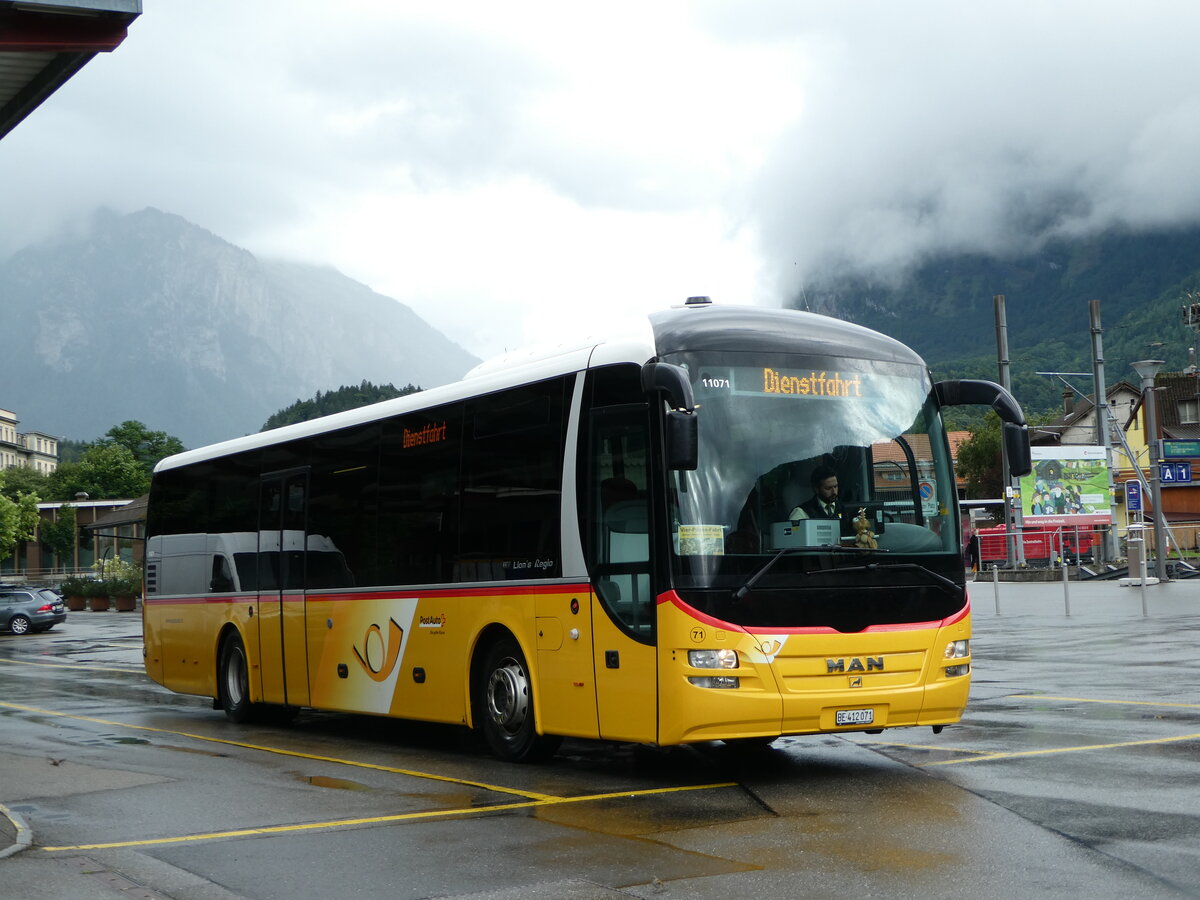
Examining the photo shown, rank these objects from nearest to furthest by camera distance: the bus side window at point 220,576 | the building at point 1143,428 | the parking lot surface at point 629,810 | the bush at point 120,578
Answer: the parking lot surface at point 629,810, the bus side window at point 220,576, the bush at point 120,578, the building at point 1143,428

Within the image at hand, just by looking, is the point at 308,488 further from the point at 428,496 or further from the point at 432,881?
the point at 432,881

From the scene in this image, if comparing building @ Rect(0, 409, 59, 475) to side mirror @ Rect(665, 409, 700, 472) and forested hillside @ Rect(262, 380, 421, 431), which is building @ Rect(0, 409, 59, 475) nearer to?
forested hillside @ Rect(262, 380, 421, 431)

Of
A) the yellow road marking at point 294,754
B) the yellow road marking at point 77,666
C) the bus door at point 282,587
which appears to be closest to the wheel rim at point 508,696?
the yellow road marking at point 294,754

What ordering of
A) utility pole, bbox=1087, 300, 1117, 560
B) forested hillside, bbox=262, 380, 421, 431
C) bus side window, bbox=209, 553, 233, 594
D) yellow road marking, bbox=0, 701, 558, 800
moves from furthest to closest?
1. forested hillside, bbox=262, 380, 421, 431
2. utility pole, bbox=1087, 300, 1117, 560
3. bus side window, bbox=209, 553, 233, 594
4. yellow road marking, bbox=0, 701, 558, 800

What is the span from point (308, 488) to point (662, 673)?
6.22m

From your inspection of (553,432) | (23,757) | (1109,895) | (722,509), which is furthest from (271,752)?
(1109,895)

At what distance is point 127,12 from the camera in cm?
809

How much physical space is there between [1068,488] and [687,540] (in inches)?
1897

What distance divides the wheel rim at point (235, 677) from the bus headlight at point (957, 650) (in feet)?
28.1

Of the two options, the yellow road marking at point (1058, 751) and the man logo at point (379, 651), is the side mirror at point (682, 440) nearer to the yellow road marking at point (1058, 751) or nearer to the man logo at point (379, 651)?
the yellow road marking at point (1058, 751)

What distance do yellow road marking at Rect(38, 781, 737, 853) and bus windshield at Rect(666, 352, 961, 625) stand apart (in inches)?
53.8

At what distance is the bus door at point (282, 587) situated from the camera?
14641mm

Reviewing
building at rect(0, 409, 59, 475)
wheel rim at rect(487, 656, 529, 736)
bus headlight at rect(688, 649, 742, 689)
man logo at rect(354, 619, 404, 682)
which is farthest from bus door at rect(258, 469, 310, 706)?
building at rect(0, 409, 59, 475)

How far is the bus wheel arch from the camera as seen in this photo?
10.9 m
